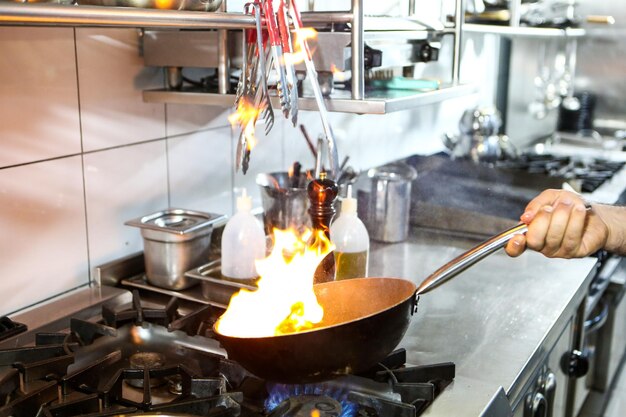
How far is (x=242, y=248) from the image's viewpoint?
1.43 meters

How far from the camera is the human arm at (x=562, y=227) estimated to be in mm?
1206

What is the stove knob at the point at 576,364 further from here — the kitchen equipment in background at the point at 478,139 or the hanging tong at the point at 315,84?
the kitchen equipment in background at the point at 478,139

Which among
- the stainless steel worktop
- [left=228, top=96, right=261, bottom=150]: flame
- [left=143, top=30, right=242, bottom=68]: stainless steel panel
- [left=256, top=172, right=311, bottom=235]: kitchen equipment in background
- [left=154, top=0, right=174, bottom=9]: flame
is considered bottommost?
the stainless steel worktop

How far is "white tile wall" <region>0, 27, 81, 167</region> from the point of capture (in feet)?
4.12

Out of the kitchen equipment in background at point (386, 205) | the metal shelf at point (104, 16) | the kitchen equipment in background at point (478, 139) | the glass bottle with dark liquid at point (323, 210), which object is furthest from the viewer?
the kitchen equipment in background at point (478, 139)

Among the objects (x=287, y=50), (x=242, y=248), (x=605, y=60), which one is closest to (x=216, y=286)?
(x=242, y=248)

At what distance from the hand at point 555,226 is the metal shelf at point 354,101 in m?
0.31

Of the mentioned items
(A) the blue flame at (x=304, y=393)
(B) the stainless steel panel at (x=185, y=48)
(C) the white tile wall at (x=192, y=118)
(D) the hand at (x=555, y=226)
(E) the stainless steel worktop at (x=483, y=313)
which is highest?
(B) the stainless steel panel at (x=185, y=48)

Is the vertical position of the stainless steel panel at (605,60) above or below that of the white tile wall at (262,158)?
above

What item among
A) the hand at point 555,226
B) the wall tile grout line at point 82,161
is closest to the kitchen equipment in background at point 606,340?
the hand at point 555,226

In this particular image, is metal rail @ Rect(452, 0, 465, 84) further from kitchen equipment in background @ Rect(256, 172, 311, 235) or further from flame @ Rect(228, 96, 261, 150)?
flame @ Rect(228, 96, 261, 150)

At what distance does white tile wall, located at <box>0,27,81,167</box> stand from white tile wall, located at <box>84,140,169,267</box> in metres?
0.08

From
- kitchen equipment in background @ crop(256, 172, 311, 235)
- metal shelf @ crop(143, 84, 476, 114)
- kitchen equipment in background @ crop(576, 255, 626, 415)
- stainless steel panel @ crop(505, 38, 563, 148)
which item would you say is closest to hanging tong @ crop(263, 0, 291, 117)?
metal shelf @ crop(143, 84, 476, 114)

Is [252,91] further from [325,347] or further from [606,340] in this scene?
[606,340]
